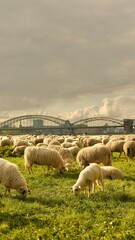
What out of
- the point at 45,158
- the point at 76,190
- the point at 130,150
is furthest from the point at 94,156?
the point at 130,150

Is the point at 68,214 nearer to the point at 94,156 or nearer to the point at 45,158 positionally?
the point at 45,158

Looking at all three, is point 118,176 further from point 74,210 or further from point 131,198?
point 74,210

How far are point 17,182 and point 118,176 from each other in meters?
5.95

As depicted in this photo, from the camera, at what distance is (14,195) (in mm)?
13875

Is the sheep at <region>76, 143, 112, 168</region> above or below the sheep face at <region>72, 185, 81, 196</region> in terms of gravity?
Result: above

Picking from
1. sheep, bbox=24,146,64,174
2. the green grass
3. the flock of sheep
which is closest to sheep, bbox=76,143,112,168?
the flock of sheep

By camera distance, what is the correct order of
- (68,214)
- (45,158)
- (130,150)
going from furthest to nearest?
(130,150) → (45,158) → (68,214)

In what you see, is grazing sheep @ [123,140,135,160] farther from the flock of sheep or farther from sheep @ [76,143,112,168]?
sheep @ [76,143,112,168]

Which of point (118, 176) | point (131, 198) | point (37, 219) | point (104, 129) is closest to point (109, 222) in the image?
point (37, 219)

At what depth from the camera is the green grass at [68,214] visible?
9.16 meters

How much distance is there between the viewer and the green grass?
30.1 feet

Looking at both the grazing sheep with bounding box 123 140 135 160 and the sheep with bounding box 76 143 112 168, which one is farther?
the grazing sheep with bounding box 123 140 135 160

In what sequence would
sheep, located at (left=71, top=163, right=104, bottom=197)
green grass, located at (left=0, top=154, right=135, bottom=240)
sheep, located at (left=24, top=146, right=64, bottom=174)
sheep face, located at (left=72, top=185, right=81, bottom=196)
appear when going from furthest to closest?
sheep, located at (left=24, top=146, right=64, bottom=174)
sheep, located at (left=71, top=163, right=104, bottom=197)
sheep face, located at (left=72, top=185, right=81, bottom=196)
green grass, located at (left=0, top=154, right=135, bottom=240)

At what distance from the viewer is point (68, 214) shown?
10.8m
